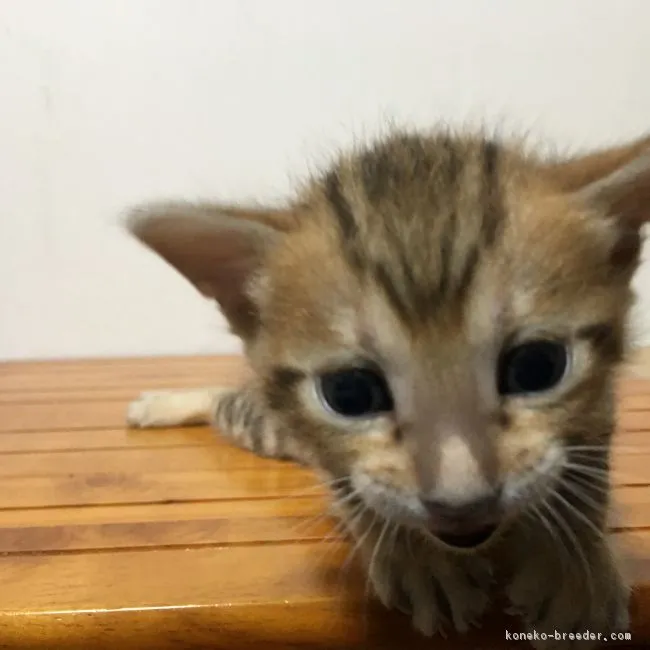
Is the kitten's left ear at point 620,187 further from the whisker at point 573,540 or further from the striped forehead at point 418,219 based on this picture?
the whisker at point 573,540

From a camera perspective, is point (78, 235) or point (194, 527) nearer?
point (194, 527)

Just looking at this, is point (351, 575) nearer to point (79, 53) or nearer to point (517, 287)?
point (517, 287)

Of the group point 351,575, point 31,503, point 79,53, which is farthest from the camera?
point 79,53

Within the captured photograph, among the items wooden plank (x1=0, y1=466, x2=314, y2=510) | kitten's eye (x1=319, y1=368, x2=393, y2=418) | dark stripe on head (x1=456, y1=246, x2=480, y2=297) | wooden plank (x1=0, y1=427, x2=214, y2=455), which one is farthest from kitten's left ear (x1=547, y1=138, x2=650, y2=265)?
wooden plank (x1=0, y1=427, x2=214, y2=455)

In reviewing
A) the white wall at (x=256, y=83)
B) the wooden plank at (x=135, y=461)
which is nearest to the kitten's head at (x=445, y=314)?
the wooden plank at (x=135, y=461)

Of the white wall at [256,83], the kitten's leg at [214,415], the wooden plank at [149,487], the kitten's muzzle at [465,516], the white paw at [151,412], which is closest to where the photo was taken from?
the kitten's muzzle at [465,516]

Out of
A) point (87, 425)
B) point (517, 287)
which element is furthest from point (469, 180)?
point (87, 425)
